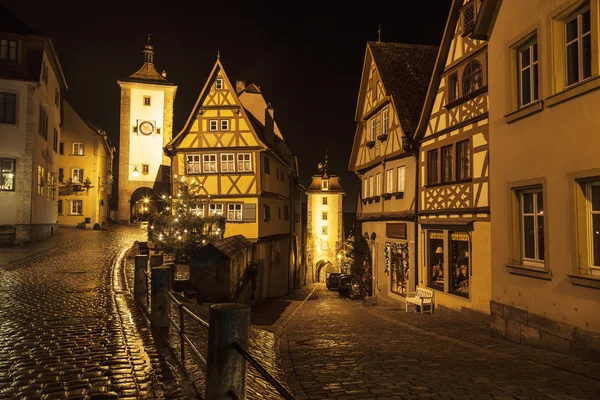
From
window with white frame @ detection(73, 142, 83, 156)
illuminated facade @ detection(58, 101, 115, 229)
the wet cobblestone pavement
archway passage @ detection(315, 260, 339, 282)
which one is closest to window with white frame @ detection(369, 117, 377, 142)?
the wet cobblestone pavement

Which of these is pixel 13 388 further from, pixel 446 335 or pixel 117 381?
pixel 446 335

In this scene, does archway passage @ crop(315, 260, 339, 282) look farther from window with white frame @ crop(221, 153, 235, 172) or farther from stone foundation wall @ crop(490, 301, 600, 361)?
stone foundation wall @ crop(490, 301, 600, 361)

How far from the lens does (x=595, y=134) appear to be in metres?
8.89

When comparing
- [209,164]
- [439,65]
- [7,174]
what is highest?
[439,65]

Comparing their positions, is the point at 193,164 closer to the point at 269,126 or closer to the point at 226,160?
the point at 226,160

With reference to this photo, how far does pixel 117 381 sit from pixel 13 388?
1219 mm

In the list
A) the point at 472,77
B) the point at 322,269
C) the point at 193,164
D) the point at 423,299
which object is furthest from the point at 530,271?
the point at 322,269

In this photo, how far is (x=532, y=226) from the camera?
11133mm

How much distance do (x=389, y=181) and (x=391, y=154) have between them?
1.32 metres

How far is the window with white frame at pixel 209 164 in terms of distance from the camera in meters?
29.3

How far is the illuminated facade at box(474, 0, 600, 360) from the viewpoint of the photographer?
30.0 ft

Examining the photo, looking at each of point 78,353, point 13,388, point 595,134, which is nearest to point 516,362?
point 595,134

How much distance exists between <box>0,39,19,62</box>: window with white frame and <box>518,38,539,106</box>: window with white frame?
85.3 ft

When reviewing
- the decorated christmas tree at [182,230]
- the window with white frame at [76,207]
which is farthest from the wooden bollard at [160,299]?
the window with white frame at [76,207]
